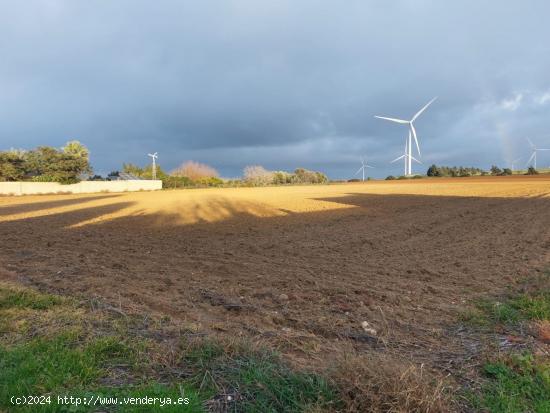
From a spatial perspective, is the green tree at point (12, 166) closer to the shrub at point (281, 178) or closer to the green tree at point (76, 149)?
the green tree at point (76, 149)

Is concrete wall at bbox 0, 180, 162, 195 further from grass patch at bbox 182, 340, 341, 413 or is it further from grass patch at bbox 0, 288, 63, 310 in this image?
grass patch at bbox 182, 340, 341, 413

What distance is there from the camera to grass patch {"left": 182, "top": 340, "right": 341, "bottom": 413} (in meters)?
3.61

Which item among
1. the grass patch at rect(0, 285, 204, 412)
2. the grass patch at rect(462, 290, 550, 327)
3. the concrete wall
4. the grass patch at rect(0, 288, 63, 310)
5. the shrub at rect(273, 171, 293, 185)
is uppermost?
the shrub at rect(273, 171, 293, 185)

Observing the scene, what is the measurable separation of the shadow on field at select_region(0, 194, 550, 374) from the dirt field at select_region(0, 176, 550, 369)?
3 centimetres

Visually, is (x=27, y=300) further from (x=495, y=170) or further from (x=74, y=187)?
(x=495, y=170)

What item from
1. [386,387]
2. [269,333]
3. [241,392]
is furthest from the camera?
[269,333]

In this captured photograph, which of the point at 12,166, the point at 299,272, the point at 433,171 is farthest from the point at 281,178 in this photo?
the point at 299,272

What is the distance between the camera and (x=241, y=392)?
151 inches

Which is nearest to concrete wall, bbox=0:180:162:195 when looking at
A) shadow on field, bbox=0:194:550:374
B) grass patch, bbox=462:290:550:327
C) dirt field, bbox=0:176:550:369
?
shadow on field, bbox=0:194:550:374

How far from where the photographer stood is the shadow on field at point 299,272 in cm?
593

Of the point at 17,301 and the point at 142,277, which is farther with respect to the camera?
the point at 142,277

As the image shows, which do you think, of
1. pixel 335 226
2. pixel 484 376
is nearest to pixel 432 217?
pixel 335 226

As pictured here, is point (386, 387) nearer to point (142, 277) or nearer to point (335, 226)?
point (142, 277)

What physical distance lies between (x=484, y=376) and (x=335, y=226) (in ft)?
48.5
